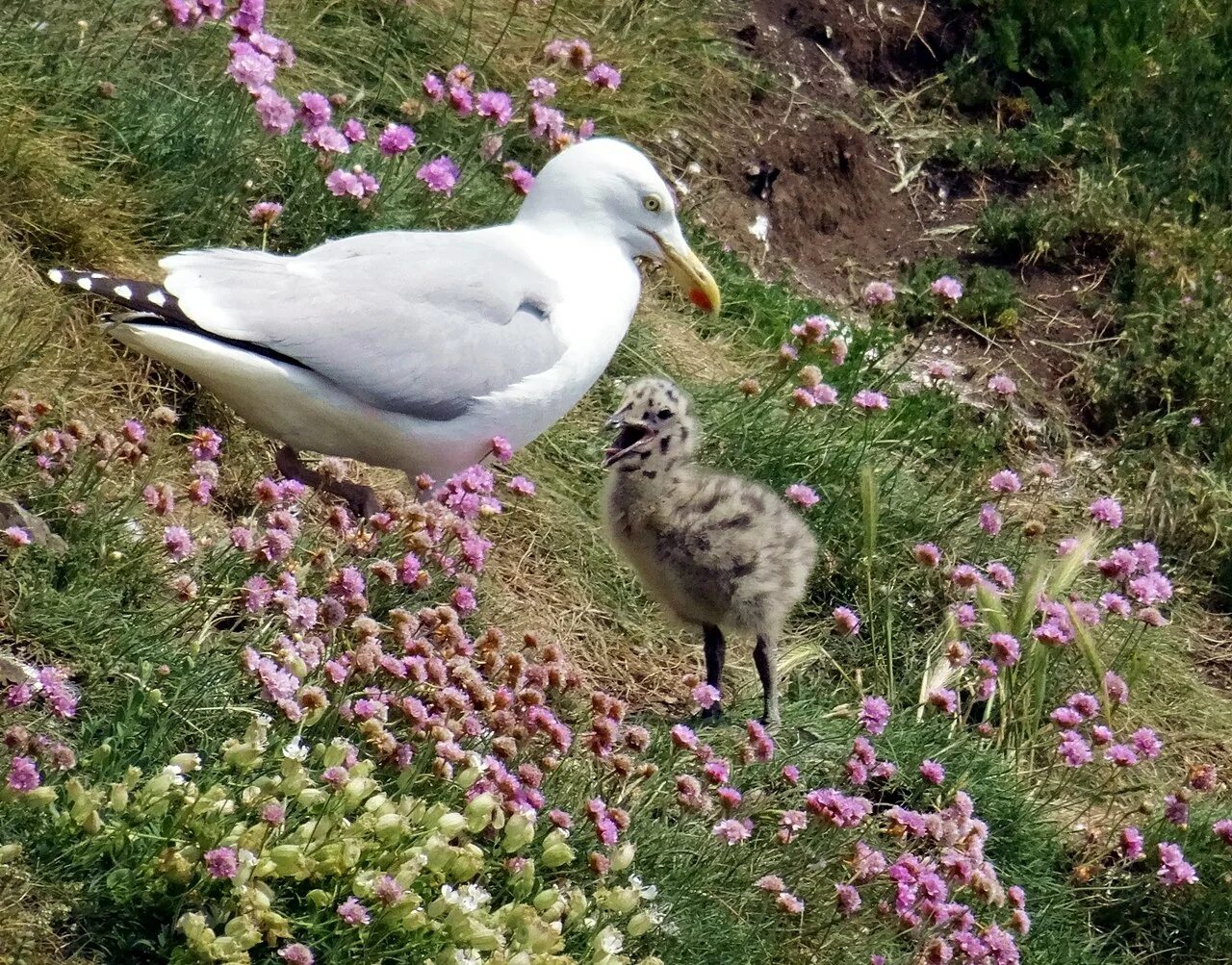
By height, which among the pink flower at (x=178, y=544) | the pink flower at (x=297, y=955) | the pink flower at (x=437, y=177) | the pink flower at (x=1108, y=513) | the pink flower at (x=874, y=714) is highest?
the pink flower at (x=178, y=544)

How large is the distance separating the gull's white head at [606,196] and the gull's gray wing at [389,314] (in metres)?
0.40

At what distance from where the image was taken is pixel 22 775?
306 centimetres

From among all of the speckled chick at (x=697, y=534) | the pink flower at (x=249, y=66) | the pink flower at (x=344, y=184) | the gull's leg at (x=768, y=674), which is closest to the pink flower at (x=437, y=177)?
the pink flower at (x=344, y=184)

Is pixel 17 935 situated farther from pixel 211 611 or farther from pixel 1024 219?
pixel 1024 219

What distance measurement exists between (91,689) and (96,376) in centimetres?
161

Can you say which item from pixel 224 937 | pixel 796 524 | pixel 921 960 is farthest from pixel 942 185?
pixel 224 937

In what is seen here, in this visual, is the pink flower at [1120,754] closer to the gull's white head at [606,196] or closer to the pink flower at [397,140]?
the gull's white head at [606,196]

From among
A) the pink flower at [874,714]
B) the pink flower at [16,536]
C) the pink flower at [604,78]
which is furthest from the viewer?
the pink flower at [604,78]

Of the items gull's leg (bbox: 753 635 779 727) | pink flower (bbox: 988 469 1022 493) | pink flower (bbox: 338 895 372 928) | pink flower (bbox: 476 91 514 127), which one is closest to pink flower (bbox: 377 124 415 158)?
pink flower (bbox: 476 91 514 127)

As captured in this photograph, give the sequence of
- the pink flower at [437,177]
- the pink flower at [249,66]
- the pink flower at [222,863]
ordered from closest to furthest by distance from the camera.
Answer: the pink flower at [222,863] < the pink flower at [249,66] < the pink flower at [437,177]

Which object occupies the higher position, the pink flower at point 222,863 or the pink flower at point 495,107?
the pink flower at point 222,863

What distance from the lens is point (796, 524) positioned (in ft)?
16.5

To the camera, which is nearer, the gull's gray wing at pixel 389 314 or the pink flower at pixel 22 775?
the pink flower at pixel 22 775

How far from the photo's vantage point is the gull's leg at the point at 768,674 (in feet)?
16.0
